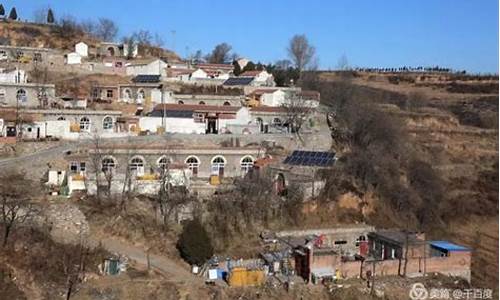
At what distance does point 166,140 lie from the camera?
26953 mm

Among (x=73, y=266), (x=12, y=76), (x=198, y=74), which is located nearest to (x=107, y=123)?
(x=12, y=76)

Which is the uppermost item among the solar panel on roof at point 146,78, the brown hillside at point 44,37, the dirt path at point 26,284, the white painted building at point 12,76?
the brown hillside at point 44,37

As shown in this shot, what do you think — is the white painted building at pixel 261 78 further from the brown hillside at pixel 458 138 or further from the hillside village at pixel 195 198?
the brown hillside at pixel 458 138

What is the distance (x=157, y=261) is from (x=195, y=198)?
365cm

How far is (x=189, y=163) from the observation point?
2566 centimetres

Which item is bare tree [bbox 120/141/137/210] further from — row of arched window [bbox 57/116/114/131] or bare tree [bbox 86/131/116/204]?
row of arched window [bbox 57/116/114/131]

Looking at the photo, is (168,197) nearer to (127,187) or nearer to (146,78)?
(127,187)

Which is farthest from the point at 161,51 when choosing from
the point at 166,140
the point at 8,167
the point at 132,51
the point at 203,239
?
the point at 203,239

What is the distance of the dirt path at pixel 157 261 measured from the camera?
759 inches

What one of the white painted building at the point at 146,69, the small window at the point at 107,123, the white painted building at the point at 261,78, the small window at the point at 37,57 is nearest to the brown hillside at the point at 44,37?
the small window at the point at 37,57

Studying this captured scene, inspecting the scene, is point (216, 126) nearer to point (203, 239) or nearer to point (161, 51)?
point (203, 239)

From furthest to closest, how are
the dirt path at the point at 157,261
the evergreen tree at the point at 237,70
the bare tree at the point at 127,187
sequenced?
the evergreen tree at the point at 237,70
the bare tree at the point at 127,187
the dirt path at the point at 157,261

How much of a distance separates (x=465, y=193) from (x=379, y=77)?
34.7 m

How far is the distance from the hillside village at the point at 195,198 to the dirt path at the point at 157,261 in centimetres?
7
